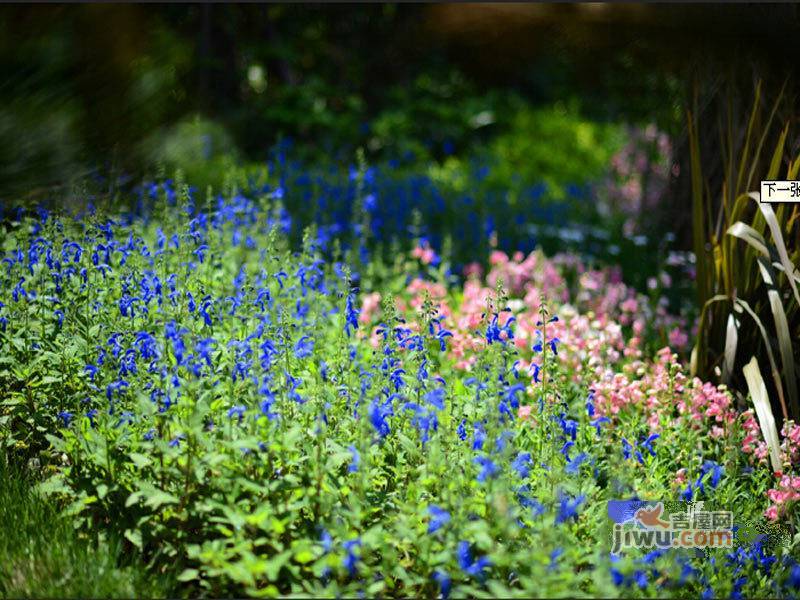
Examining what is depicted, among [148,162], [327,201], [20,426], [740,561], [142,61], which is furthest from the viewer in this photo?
[327,201]

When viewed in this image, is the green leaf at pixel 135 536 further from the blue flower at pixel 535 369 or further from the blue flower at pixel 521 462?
the blue flower at pixel 535 369

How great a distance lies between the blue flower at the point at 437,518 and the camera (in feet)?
8.91

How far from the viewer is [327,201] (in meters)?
7.38

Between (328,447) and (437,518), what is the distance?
554mm

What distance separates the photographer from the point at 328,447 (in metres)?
3.18

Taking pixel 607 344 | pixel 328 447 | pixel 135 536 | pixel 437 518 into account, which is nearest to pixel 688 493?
pixel 437 518

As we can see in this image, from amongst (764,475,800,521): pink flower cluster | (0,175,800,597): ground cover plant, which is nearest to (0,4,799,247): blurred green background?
(0,175,800,597): ground cover plant

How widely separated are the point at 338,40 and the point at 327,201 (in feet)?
22.8

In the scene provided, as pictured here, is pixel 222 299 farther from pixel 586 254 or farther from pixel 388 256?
pixel 586 254

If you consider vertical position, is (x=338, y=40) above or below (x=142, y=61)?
above

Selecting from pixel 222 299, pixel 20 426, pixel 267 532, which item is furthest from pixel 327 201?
pixel 267 532

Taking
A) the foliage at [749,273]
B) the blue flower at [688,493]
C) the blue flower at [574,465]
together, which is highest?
the foliage at [749,273]

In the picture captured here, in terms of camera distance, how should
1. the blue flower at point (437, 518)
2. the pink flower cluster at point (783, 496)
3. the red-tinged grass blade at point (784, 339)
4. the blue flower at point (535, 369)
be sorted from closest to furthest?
the blue flower at point (437, 518)
the pink flower cluster at point (783, 496)
the blue flower at point (535, 369)
the red-tinged grass blade at point (784, 339)

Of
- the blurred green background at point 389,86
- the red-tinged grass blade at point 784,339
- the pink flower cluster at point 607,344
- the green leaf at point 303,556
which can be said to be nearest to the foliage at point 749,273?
the red-tinged grass blade at point 784,339
